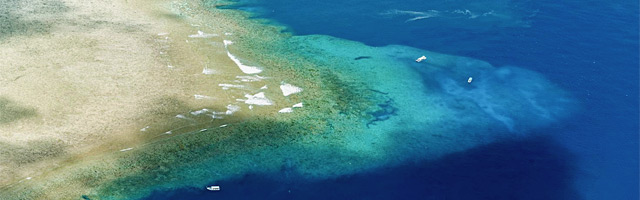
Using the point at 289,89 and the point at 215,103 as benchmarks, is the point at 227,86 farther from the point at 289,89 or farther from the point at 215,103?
the point at 289,89

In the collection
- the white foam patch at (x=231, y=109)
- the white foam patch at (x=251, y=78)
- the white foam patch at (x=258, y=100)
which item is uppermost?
the white foam patch at (x=251, y=78)

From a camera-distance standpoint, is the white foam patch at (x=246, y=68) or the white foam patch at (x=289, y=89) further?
the white foam patch at (x=246, y=68)

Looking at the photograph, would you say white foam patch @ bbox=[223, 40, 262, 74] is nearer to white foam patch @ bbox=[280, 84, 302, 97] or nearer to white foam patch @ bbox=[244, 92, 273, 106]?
white foam patch @ bbox=[280, 84, 302, 97]

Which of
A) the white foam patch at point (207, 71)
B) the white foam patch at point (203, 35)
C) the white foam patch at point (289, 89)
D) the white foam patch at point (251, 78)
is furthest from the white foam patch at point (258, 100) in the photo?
the white foam patch at point (203, 35)

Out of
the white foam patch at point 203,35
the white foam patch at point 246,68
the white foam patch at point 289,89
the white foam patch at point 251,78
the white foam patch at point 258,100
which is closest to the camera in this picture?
the white foam patch at point 258,100

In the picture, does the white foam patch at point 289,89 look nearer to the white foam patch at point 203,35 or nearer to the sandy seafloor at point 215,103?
the sandy seafloor at point 215,103

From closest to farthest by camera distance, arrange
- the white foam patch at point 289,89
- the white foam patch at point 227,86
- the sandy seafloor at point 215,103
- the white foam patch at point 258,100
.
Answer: the sandy seafloor at point 215,103 → the white foam patch at point 258,100 → the white foam patch at point 289,89 → the white foam patch at point 227,86

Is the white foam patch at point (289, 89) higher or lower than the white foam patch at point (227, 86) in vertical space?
lower
